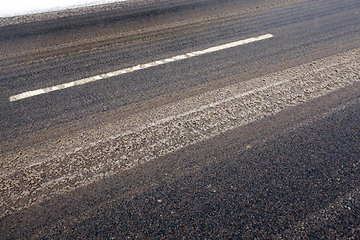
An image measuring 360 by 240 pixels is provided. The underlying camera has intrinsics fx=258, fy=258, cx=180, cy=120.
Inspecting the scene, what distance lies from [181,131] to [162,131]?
23 centimetres

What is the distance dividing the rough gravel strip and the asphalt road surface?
0.02 m

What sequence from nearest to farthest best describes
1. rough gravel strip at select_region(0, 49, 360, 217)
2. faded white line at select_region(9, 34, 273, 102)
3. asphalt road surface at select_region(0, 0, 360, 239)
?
asphalt road surface at select_region(0, 0, 360, 239) < rough gravel strip at select_region(0, 49, 360, 217) < faded white line at select_region(9, 34, 273, 102)

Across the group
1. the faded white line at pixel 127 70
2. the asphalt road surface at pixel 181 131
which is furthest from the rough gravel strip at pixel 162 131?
the faded white line at pixel 127 70

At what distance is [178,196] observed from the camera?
7.85 ft

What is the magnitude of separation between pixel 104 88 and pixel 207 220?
98.1 inches

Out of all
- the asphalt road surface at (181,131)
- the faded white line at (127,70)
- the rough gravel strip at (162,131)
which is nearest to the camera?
the asphalt road surface at (181,131)

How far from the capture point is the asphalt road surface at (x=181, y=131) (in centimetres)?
224

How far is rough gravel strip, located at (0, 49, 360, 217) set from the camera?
253cm

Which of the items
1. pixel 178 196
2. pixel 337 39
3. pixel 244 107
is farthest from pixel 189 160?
pixel 337 39

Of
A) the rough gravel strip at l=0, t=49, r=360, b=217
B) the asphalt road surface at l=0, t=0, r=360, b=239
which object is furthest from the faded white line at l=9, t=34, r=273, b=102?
the rough gravel strip at l=0, t=49, r=360, b=217

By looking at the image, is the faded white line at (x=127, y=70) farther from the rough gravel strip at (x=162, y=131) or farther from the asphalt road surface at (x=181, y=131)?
the rough gravel strip at (x=162, y=131)

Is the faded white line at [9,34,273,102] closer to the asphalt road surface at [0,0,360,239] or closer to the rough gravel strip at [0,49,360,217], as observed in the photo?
the asphalt road surface at [0,0,360,239]

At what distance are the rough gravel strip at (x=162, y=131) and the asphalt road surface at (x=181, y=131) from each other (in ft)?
0.05

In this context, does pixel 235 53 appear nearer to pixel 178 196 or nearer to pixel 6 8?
pixel 178 196
